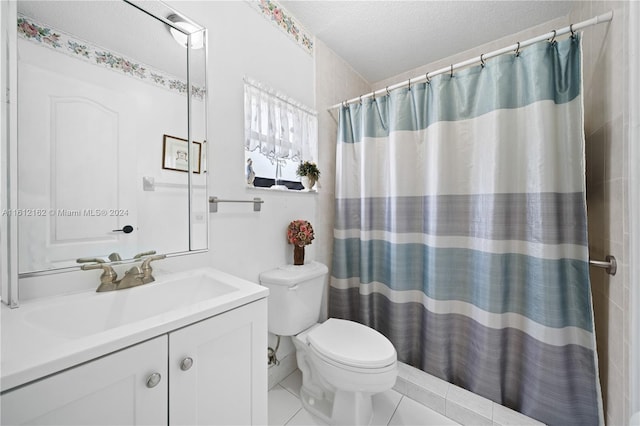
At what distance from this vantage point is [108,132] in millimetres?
928

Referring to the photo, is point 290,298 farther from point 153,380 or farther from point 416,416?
point 416,416

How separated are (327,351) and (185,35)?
164cm

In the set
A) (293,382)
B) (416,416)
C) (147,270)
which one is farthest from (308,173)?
(416,416)

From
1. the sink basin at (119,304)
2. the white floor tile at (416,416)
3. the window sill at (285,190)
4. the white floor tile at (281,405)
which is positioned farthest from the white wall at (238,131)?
the white floor tile at (416,416)

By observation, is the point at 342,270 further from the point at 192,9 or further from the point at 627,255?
the point at 192,9

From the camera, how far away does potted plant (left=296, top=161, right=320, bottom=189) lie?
5.39ft

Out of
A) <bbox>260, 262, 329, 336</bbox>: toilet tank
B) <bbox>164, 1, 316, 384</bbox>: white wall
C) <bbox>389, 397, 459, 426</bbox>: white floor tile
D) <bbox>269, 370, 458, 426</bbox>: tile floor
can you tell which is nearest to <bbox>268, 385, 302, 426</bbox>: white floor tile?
<bbox>269, 370, 458, 426</bbox>: tile floor

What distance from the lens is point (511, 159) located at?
1.29 meters

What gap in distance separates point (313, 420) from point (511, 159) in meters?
1.73

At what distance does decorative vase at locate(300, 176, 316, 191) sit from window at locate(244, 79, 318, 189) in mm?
47

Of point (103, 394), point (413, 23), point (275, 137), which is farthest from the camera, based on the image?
point (413, 23)

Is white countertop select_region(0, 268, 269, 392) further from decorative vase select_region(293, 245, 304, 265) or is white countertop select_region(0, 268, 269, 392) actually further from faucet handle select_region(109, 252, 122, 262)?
decorative vase select_region(293, 245, 304, 265)

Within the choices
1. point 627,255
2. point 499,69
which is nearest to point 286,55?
point 499,69

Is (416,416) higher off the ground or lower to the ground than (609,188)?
lower
